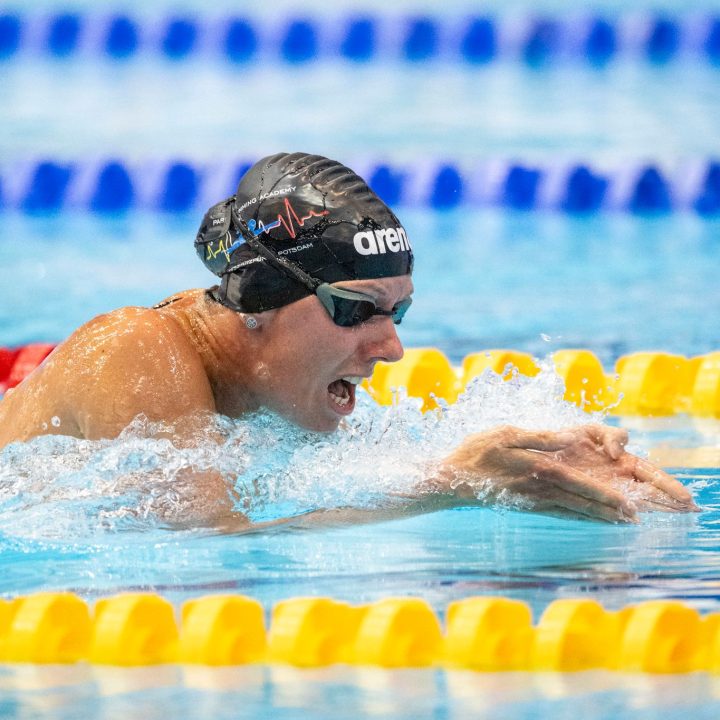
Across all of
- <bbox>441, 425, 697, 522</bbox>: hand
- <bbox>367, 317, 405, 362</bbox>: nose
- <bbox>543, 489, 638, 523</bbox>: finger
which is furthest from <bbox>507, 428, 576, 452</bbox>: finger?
<bbox>367, 317, 405, 362</bbox>: nose

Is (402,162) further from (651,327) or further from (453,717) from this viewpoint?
(453,717)

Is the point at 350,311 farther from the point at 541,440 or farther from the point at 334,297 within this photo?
the point at 541,440

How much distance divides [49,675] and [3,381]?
288 cm

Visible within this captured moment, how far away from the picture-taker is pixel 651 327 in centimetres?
620

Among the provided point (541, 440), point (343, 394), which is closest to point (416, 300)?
point (343, 394)

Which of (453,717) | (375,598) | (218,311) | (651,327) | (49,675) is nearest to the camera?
(453,717)

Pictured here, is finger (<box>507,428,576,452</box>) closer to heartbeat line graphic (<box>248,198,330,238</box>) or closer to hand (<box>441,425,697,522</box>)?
hand (<box>441,425,697,522</box>)

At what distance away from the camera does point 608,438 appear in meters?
3.23

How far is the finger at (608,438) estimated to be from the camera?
323 cm

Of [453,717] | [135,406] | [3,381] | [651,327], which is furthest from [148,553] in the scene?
[651,327]

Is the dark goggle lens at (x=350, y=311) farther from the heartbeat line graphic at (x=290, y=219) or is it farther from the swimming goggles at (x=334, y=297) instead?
the heartbeat line graphic at (x=290, y=219)

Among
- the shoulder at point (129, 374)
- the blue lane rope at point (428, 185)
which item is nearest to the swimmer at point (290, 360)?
the shoulder at point (129, 374)

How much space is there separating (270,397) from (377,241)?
1.38 feet

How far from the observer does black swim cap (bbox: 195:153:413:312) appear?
10.7 feet
